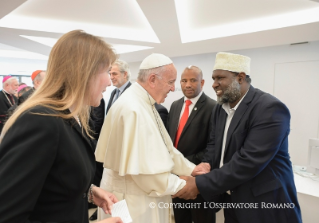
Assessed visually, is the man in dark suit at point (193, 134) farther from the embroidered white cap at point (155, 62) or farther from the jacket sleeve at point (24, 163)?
the jacket sleeve at point (24, 163)

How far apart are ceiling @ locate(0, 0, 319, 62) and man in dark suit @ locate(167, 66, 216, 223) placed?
4.74 feet

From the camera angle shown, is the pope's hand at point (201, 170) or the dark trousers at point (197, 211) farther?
the dark trousers at point (197, 211)

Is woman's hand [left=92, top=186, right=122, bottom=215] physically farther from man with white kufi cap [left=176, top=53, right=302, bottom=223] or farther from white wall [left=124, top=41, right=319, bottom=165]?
white wall [left=124, top=41, right=319, bottom=165]

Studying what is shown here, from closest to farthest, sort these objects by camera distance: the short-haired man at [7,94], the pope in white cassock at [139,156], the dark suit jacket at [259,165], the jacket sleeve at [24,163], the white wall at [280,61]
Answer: the jacket sleeve at [24,163] → the pope in white cassock at [139,156] → the dark suit jacket at [259,165] → the white wall at [280,61] → the short-haired man at [7,94]

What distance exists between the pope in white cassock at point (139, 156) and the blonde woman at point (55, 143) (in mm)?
450

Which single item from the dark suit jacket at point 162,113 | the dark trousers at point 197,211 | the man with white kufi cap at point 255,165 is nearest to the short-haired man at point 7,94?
the dark suit jacket at point 162,113

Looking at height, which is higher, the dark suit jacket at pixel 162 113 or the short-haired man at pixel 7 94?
→ the short-haired man at pixel 7 94

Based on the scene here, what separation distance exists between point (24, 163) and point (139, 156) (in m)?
0.87

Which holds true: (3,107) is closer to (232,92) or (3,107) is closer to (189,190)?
(189,190)

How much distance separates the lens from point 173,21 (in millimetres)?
3658

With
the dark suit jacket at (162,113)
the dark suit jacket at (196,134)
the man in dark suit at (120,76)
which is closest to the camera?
the dark suit jacket at (196,134)

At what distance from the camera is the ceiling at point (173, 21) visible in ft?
11.5

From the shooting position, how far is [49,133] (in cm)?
75

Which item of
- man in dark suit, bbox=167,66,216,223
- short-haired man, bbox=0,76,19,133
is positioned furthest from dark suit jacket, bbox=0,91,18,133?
man in dark suit, bbox=167,66,216,223
